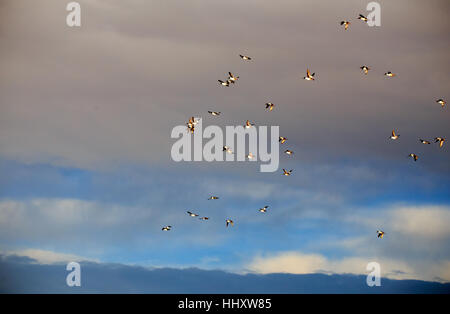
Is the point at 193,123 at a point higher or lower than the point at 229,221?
higher

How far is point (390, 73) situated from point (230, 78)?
24.2 metres

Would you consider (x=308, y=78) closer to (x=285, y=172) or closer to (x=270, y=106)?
(x=270, y=106)

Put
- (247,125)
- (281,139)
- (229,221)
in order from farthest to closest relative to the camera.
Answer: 1. (281,139)
2. (229,221)
3. (247,125)

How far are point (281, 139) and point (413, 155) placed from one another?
2314 centimetres

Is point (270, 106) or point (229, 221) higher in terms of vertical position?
point (270, 106)

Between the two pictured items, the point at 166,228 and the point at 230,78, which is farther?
the point at 166,228

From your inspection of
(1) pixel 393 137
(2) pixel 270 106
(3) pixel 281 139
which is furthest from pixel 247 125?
(1) pixel 393 137

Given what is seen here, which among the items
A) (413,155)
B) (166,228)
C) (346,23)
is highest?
(346,23)

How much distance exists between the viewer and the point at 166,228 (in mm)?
118062

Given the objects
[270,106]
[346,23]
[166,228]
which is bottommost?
[166,228]

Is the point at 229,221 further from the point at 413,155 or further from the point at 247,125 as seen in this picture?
the point at 413,155

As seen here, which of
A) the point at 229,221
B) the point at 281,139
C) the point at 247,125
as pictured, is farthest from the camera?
the point at 281,139

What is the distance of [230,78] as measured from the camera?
106 metres

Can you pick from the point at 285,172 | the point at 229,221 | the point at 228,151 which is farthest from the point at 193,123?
the point at 285,172
